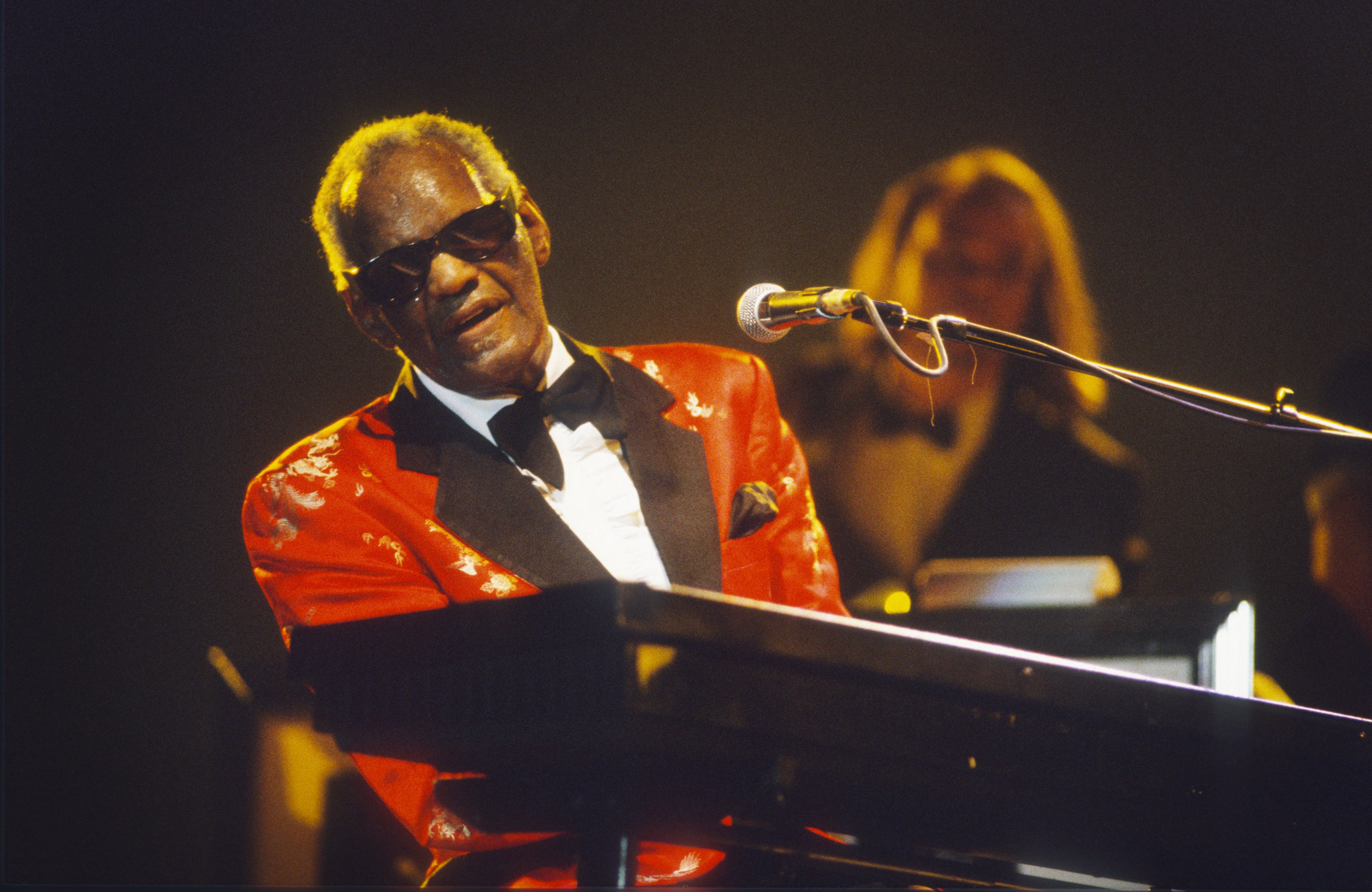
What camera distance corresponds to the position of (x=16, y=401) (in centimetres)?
255

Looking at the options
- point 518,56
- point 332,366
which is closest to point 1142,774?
point 332,366

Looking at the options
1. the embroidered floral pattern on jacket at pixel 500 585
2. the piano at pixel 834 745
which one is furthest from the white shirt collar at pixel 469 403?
the piano at pixel 834 745

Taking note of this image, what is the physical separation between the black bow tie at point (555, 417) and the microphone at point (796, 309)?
504mm

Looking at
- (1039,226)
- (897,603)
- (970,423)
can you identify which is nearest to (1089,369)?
(897,603)

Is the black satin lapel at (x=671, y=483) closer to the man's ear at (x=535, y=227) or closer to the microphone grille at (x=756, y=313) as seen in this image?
the man's ear at (x=535, y=227)

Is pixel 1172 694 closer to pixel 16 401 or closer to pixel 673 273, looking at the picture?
pixel 673 273

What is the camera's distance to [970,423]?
3.50 m

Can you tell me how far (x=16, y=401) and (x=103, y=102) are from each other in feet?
2.40

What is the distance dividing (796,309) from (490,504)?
0.60 metres

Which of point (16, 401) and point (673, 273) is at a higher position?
point (673, 273)

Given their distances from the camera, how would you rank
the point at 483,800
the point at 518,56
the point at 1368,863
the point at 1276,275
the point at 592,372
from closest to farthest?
the point at 483,800
the point at 1368,863
the point at 592,372
the point at 518,56
the point at 1276,275

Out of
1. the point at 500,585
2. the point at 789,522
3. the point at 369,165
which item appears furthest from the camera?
the point at 789,522

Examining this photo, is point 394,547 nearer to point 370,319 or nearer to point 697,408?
point 370,319

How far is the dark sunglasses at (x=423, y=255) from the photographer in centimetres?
186
